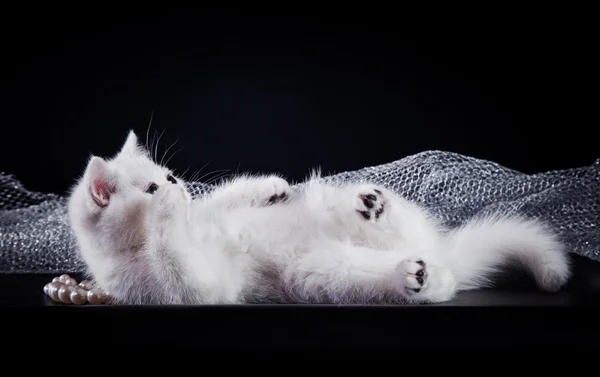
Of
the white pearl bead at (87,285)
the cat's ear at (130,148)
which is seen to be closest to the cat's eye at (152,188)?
the cat's ear at (130,148)

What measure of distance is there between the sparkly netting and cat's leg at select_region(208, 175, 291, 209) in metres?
0.18

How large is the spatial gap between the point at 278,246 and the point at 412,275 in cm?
25

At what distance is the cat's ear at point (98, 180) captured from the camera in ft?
3.62

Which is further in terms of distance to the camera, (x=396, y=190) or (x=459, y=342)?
(x=396, y=190)

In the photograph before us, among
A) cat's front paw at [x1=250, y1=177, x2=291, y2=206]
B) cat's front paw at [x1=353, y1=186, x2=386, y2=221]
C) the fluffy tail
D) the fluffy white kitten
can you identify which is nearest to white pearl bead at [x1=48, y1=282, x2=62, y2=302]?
the fluffy white kitten

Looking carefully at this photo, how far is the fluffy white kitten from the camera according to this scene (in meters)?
1.07

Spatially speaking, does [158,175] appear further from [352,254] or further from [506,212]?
[506,212]

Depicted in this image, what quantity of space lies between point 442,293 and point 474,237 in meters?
0.25

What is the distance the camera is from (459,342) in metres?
1.02

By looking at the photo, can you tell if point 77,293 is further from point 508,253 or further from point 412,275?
point 508,253

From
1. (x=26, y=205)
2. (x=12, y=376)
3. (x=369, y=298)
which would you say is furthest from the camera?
(x=26, y=205)

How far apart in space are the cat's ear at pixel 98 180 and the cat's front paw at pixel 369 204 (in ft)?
1.34

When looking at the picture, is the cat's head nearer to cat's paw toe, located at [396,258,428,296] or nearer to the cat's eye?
the cat's eye

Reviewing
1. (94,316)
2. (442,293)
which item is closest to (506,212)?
(442,293)
